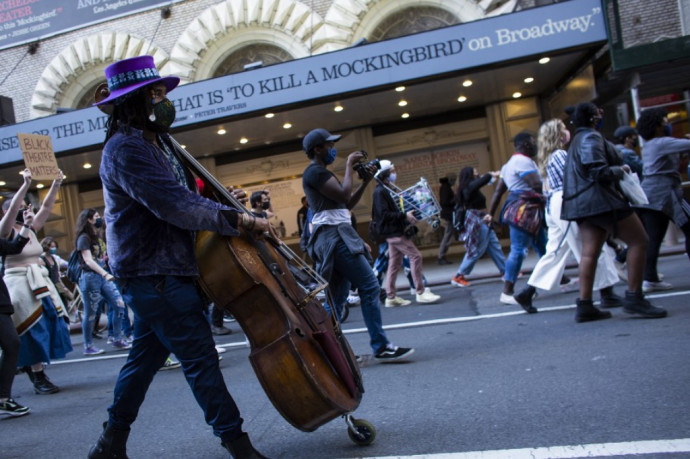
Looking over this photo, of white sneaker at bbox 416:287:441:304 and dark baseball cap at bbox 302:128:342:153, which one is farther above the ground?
dark baseball cap at bbox 302:128:342:153

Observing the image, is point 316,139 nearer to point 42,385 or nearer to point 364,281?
point 364,281

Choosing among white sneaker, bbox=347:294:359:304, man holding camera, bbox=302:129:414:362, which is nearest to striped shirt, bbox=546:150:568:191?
man holding camera, bbox=302:129:414:362

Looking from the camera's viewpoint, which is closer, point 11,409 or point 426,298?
point 11,409

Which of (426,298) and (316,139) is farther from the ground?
(316,139)

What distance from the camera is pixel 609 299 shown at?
6.00 m

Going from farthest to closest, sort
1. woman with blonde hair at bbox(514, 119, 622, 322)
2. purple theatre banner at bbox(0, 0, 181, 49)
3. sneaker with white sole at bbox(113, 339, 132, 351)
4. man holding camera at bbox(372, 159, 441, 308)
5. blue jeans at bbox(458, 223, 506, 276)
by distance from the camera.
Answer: purple theatre banner at bbox(0, 0, 181, 49) → blue jeans at bbox(458, 223, 506, 276) → man holding camera at bbox(372, 159, 441, 308) → sneaker with white sole at bbox(113, 339, 132, 351) → woman with blonde hair at bbox(514, 119, 622, 322)

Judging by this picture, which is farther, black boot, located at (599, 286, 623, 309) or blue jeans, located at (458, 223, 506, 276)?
blue jeans, located at (458, 223, 506, 276)

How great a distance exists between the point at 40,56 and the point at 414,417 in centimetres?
1734

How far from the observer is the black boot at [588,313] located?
548 cm

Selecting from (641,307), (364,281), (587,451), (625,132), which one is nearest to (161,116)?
(364,281)

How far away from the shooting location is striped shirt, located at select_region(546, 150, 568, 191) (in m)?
6.14

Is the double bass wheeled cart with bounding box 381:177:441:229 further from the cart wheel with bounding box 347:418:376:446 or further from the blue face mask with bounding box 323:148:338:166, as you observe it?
the cart wheel with bounding box 347:418:376:446

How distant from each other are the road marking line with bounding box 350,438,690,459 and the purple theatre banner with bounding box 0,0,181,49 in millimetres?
15993

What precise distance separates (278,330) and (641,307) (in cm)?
390
